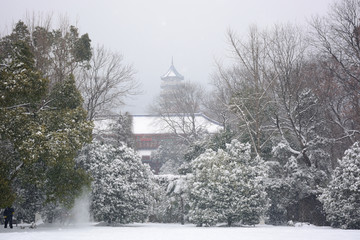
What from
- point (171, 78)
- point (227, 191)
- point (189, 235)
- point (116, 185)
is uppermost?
point (171, 78)

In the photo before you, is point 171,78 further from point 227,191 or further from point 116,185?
point 227,191

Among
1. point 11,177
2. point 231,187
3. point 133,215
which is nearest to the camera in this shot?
point 11,177

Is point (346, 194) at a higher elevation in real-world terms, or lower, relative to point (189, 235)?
higher

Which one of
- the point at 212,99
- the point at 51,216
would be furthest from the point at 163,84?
the point at 51,216

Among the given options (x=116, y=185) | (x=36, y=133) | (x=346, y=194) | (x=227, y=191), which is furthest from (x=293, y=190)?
(x=36, y=133)

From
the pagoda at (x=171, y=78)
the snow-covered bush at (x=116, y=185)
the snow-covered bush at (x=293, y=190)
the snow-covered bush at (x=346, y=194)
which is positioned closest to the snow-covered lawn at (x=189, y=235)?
the snow-covered bush at (x=346, y=194)

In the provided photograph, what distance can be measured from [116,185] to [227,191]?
490cm

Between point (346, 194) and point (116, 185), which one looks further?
point (116, 185)

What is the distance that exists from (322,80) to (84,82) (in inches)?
511

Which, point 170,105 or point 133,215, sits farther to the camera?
point 170,105

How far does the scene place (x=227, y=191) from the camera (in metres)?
17.1

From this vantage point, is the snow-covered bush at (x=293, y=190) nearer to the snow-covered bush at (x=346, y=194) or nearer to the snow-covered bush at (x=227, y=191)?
the snow-covered bush at (x=227, y=191)

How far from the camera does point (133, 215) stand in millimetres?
18703

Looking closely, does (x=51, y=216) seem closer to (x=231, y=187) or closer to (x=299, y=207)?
(x=231, y=187)
